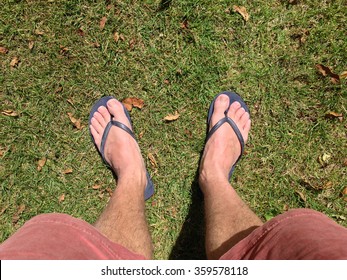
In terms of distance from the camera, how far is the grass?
3.00 metres

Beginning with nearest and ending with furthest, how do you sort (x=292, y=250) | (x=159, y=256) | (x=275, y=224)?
(x=292, y=250) → (x=275, y=224) → (x=159, y=256)

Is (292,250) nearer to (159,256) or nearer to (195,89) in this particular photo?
(159,256)

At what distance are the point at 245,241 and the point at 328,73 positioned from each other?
72.9 inches

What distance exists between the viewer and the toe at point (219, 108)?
3.03 m

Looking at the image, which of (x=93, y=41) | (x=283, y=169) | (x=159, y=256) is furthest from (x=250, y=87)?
(x=159, y=256)

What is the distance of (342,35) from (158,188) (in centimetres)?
208

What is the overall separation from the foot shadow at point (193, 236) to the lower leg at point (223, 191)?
7.5 inches

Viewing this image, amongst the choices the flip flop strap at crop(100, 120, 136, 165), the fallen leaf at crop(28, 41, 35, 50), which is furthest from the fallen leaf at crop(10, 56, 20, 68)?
the flip flop strap at crop(100, 120, 136, 165)

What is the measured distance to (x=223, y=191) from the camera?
2.76 metres

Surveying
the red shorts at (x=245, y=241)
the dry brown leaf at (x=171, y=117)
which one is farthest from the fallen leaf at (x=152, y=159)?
the red shorts at (x=245, y=241)

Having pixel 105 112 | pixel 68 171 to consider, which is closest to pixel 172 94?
pixel 105 112

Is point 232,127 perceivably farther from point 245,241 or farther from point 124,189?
point 245,241

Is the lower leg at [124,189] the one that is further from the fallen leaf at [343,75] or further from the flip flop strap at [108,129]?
the fallen leaf at [343,75]

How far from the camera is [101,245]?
71.9 inches
